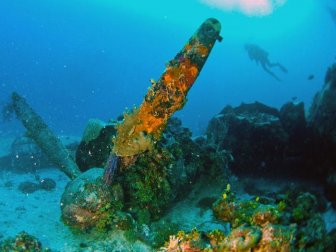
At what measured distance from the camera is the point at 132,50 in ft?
545

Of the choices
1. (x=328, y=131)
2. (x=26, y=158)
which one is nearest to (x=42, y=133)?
(x=26, y=158)

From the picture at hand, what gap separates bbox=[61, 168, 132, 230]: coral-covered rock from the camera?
714 centimetres

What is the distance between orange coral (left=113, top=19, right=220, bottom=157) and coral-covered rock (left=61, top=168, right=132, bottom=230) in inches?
38.7

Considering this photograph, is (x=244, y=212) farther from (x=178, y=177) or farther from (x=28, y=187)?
(x=28, y=187)

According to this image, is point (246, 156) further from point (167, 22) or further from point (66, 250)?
point (167, 22)

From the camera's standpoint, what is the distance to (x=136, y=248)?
678 centimetres

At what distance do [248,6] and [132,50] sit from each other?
83.2 metres

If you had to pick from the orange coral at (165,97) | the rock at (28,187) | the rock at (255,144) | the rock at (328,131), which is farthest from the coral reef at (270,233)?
the rock at (28,187)

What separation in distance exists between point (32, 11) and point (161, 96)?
145891 mm

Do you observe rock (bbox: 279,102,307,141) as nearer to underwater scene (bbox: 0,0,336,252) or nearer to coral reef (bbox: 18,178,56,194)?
underwater scene (bbox: 0,0,336,252)

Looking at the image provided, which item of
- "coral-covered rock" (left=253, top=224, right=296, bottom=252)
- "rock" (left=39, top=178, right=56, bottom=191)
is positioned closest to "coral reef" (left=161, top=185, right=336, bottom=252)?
"coral-covered rock" (left=253, top=224, right=296, bottom=252)

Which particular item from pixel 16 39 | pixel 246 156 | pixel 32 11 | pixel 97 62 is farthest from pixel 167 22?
pixel 246 156

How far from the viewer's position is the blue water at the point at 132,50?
105238 millimetres

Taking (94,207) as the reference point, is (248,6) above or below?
above
